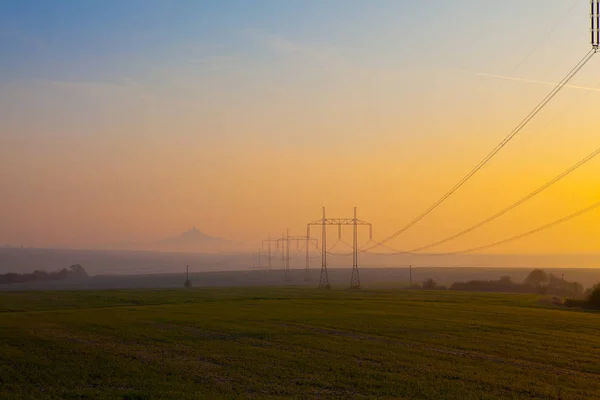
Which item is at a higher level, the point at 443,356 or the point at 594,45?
the point at 594,45

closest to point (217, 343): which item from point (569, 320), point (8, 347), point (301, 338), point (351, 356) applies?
point (301, 338)

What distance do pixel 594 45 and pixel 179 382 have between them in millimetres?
34471

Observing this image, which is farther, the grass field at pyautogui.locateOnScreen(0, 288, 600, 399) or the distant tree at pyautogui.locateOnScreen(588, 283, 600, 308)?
the distant tree at pyautogui.locateOnScreen(588, 283, 600, 308)

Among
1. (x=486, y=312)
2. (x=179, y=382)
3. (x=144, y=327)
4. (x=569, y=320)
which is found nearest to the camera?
(x=179, y=382)

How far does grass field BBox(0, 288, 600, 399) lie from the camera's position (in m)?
30.9

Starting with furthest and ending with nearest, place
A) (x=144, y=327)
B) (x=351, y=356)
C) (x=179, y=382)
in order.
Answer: (x=144, y=327) → (x=351, y=356) → (x=179, y=382)

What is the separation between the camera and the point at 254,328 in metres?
53.5

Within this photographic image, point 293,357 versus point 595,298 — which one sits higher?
point 595,298

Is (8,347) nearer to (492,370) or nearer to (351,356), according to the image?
(351,356)

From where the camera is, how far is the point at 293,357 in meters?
38.9

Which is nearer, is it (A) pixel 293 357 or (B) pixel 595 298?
(A) pixel 293 357

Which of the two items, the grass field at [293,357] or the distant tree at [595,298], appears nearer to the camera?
the grass field at [293,357]

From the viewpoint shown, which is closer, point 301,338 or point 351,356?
point 351,356

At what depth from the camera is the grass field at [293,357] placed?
30.9 meters
